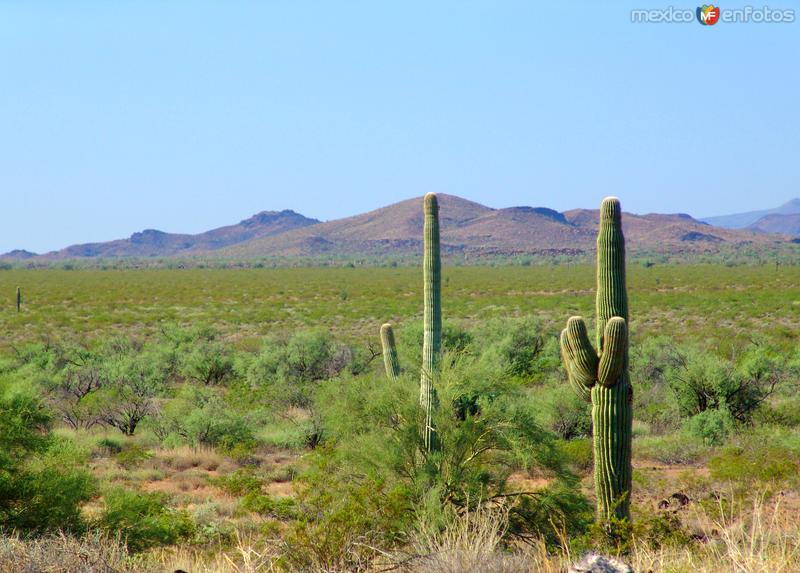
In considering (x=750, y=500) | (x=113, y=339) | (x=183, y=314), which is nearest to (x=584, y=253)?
(x=183, y=314)

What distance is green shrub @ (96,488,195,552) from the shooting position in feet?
30.8

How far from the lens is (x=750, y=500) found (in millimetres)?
11242

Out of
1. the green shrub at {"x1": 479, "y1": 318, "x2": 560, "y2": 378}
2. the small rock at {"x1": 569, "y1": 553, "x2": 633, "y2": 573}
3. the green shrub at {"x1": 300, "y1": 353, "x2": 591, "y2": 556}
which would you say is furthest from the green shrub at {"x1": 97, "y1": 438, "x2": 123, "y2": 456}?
the small rock at {"x1": 569, "y1": 553, "x2": 633, "y2": 573}

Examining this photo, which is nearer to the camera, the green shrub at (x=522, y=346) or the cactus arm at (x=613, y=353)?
the cactus arm at (x=613, y=353)

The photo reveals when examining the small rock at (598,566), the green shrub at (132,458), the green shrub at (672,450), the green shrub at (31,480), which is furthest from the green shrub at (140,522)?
the green shrub at (672,450)

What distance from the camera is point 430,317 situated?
1121cm

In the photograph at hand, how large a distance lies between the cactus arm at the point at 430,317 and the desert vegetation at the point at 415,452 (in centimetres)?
3

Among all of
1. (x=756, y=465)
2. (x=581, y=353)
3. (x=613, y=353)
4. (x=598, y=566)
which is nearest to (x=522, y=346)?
(x=756, y=465)

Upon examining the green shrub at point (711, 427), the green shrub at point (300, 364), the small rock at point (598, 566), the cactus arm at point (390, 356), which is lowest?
the green shrub at point (711, 427)

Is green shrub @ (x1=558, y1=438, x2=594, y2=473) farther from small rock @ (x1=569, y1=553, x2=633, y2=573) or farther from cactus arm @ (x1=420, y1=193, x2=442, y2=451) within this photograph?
small rock @ (x1=569, y1=553, x2=633, y2=573)

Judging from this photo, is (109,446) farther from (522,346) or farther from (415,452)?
(522,346)

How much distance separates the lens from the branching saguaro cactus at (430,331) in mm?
10406

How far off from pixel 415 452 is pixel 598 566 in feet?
16.3

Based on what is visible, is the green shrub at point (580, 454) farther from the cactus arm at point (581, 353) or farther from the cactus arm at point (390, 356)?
the cactus arm at point (581, 353)
